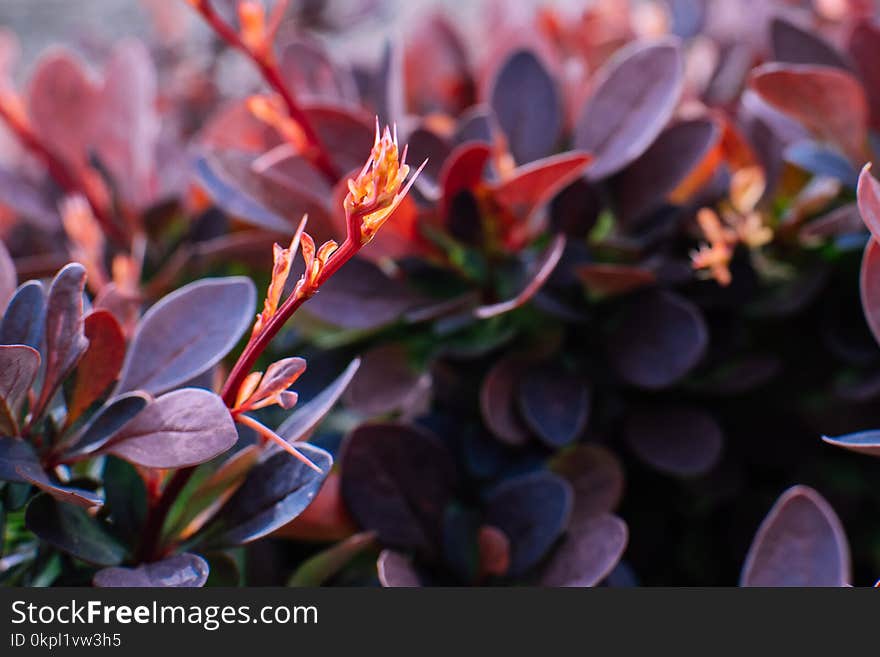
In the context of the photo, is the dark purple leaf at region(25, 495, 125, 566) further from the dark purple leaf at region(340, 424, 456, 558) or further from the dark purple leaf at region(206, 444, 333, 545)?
the dark purple leaf at region(340, 424, 456, 558)

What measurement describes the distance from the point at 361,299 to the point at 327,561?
212 millimetres

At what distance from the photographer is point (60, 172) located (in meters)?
0.84

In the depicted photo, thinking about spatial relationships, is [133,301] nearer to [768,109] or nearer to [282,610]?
[282,610]

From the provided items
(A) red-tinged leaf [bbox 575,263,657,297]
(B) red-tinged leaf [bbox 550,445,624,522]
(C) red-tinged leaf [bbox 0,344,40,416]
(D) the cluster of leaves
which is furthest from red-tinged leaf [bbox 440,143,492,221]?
(C) red-tinged leaf [bbox 0,344,40,416]

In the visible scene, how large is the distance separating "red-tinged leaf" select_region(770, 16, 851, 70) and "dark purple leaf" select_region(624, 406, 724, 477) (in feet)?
1.01

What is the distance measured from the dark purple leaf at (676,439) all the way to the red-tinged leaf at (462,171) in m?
0.24

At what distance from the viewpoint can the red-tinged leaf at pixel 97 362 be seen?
0.49m

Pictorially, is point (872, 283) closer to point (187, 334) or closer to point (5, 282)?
point (187, 334)

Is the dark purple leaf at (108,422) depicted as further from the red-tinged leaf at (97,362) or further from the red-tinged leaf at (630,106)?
the red-tinged leaf at (630,106)

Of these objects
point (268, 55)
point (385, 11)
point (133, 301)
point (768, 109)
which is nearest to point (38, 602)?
point (133, 301)

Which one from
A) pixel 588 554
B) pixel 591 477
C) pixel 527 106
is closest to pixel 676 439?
pixel 591 477

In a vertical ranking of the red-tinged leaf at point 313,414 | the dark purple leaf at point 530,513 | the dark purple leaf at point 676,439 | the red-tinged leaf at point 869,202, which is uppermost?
the red-tinged leaf at point 869,202

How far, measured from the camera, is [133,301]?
639 mm

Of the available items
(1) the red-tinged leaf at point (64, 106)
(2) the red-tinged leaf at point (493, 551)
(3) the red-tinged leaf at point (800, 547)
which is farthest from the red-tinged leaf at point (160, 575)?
(1) the red-tinged leaf at point (64, 106)
